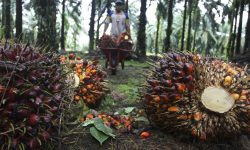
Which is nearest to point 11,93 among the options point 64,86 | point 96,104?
point 64,86

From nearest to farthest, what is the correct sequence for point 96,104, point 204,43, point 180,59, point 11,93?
point 11,93, point 180,59, point 96,104, point 204,43

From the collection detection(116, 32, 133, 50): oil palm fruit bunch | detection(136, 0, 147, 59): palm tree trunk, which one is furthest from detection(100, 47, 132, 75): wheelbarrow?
detection(136, 0, 147, 59): palm tree trunk

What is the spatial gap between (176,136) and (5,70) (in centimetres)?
213

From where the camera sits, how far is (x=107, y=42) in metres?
10.6

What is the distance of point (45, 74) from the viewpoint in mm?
3711

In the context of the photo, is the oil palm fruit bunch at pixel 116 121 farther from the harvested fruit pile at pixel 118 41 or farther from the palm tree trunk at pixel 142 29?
the palm tree trunk at pixel 142 29

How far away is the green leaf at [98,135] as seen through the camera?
4382 millimetres

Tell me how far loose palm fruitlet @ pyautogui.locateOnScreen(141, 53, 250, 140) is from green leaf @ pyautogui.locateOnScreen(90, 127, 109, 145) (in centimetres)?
68

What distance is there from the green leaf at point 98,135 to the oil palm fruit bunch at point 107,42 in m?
6.13

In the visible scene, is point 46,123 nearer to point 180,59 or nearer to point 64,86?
point 64,86

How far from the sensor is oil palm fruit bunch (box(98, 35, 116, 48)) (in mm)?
10445

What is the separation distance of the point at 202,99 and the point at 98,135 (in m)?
1.19

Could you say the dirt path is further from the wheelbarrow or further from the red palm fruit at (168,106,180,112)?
the wheelbarrow

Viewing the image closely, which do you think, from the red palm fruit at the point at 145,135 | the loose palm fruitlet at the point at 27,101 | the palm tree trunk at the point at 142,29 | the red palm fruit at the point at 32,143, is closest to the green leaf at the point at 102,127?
the red palm fruit at the point at 145,135
